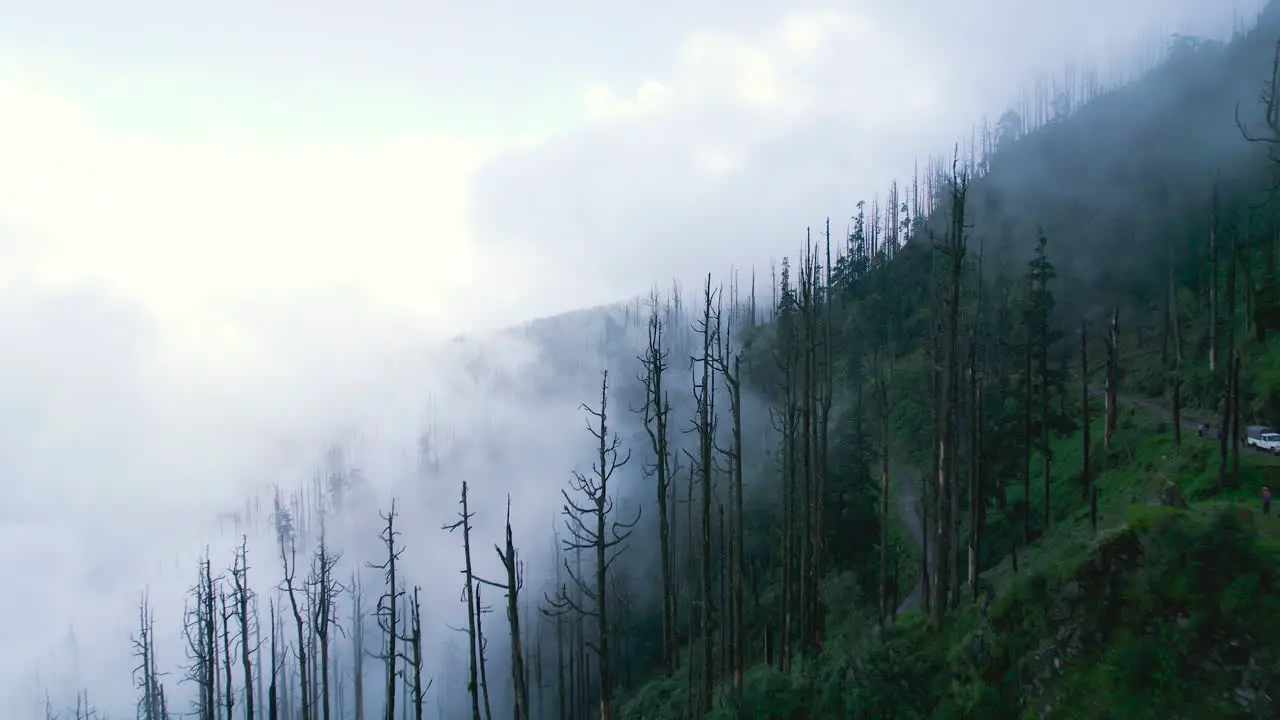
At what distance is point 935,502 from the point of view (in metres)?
18.9

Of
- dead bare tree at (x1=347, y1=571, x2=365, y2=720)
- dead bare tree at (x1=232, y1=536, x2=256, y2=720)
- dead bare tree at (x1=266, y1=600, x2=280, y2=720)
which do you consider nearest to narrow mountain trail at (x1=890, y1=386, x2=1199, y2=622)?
dead bare tree at (x1=266, y1=600, x2=280, y2=720)

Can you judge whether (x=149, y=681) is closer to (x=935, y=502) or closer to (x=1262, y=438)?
(x=935, y=502)

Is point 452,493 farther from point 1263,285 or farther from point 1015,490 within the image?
point 1263,285

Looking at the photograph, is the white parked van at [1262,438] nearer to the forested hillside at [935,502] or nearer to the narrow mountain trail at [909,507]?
the forested hillside at [935,502]

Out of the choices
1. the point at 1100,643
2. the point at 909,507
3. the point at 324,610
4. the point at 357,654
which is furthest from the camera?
the point at 357,654

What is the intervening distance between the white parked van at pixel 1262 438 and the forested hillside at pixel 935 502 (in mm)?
549

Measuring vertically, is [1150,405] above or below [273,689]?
above

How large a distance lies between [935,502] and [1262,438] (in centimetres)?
2036

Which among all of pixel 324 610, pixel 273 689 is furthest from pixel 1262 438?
pixel 273 689

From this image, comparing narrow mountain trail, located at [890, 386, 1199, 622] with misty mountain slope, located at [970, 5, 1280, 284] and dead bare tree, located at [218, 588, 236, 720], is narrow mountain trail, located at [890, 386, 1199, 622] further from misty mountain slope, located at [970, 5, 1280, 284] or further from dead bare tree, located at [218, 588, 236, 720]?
dead bare tree, located at [218, 588, 236, 720]

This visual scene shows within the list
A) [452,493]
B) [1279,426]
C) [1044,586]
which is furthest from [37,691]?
[1279,426]

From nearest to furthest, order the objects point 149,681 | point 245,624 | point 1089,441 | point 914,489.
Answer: point 245,624
point 1089,441
point 914,489
point 149,681

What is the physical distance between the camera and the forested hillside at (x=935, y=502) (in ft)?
44.0

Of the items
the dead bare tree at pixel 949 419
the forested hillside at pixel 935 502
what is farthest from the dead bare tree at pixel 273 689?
the dead bare tree at pixel 949 419
